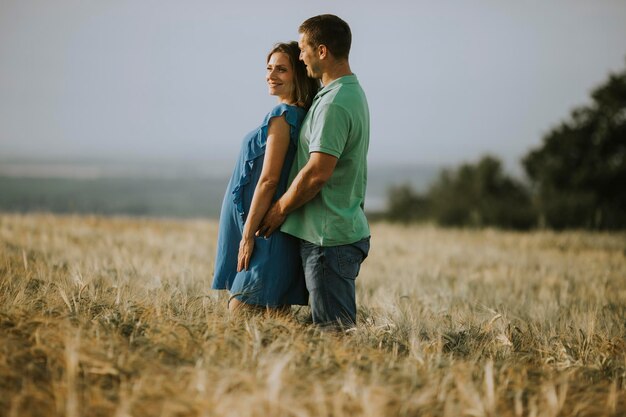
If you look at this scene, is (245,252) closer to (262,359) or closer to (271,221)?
(271,221)

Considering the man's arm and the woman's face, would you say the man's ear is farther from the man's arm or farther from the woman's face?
the man's arm

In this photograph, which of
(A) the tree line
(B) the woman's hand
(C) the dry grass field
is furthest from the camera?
(A) the tree line

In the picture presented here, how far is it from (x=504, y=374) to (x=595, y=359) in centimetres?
90

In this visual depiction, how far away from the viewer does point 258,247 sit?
156 inches

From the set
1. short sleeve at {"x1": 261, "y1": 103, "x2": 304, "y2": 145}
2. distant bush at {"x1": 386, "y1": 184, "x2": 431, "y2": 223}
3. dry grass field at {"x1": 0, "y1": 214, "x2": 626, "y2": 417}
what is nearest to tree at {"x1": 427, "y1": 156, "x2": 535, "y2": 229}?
distant bush at {"x1": 386, "y1": 184, "x2": 431, "y2": 223}

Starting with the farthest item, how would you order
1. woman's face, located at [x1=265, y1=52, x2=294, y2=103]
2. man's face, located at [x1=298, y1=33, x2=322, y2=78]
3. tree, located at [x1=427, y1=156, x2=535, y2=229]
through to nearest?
tree, located at [x1=427, y1=156, x2=535, y2=229], woman's face, located at [x1=265, y1=52, x2=294, y2=103], man's face, located at [x1=298, y1=33, x2=322, y2=78]

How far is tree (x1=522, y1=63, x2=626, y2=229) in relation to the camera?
38.4m

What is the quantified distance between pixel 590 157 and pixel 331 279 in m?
40.4

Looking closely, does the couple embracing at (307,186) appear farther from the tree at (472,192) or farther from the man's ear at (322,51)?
the tree at (472,192)

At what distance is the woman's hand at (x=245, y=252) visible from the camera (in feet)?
12.7

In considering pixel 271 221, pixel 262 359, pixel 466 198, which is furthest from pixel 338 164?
pixel 466 198

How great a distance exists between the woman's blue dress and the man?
11 cm

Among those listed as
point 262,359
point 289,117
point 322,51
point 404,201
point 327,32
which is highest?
point 327,32

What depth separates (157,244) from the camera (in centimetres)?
934
